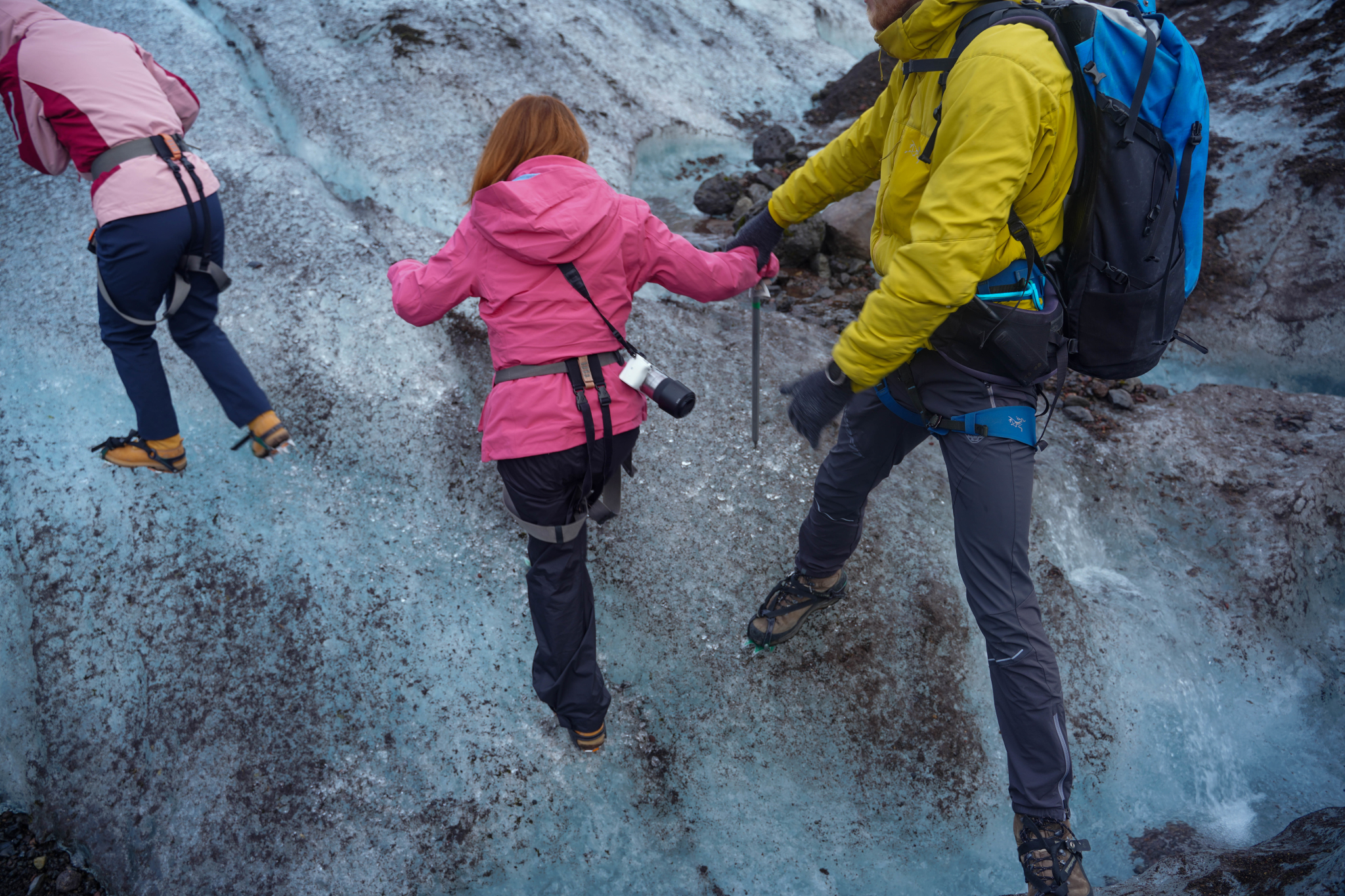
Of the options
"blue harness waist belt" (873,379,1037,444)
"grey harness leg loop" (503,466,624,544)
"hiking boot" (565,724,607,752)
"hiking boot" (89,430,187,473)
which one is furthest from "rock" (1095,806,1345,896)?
"hiking boot" (89,430,187,473)

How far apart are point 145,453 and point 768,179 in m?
6.29

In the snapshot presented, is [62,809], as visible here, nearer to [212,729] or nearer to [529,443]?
[212,729]

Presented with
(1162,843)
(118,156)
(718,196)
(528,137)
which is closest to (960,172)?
(528,137)

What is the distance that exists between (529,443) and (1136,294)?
8.01 ft

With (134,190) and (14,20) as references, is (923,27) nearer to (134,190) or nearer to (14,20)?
(134,190)

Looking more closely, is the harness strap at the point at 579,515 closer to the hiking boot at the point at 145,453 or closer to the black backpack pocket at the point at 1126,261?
the black backpack pocket at the point at 1126,261

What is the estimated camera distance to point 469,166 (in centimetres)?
672

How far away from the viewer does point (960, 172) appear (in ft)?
7.61

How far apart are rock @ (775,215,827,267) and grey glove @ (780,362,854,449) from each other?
423 cm

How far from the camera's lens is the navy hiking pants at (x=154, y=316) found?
13.1 ft

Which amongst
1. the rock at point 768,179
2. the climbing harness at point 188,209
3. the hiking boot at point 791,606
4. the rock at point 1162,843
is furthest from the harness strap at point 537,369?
the rock at point 768,179

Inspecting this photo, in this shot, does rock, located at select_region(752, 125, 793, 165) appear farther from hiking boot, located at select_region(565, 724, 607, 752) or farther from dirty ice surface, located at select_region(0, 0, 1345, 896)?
hiking boot, located at select_region(565, 724, 607, 752)

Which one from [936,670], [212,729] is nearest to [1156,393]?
[936,670]

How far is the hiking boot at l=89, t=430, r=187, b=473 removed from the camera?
449 cm
